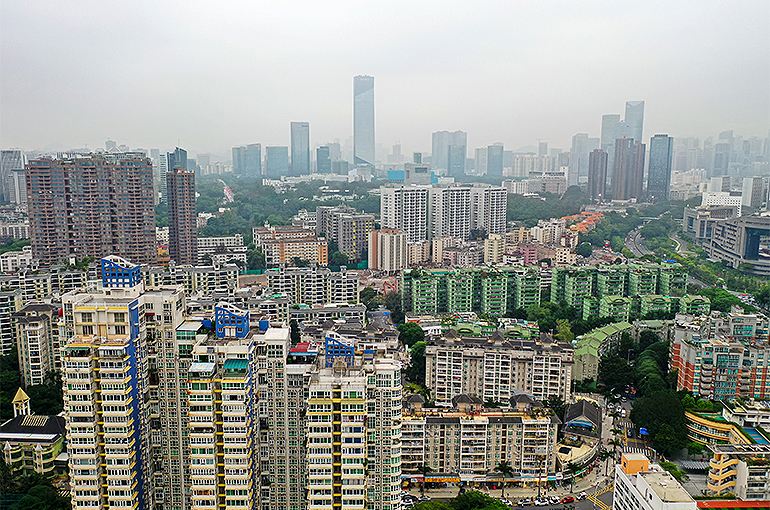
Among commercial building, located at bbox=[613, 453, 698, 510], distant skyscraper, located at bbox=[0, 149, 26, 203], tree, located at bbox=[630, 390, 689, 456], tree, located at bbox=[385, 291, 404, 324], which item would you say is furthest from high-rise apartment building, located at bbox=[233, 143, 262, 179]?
commercial building, located at bbox=[613, 453, 698, 510]

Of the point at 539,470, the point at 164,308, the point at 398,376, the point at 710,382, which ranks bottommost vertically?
the point at 539,470

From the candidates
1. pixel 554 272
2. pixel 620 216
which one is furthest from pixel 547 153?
pixel 554 272

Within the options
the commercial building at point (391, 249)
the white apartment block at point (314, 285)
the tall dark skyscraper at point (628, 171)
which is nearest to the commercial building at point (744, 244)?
the commercial building at point (391, 249)

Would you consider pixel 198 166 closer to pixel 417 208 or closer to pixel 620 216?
pixel 417 208

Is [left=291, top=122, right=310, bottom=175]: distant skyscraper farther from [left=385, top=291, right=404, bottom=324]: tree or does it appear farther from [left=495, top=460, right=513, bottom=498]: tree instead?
[left=495, top=460, right=513, bottom=498]: tree

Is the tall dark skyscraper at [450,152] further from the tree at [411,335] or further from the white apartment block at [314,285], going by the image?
the tree at [411,335]

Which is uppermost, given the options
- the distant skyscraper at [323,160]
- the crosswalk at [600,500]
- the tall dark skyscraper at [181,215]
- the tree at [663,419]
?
the distant skyscraper at [323,160]
